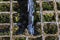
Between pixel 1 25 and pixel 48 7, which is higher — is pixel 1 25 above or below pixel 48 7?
below

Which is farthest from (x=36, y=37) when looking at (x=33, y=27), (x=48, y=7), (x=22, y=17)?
(x=48, y=7)

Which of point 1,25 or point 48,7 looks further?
point 48,7

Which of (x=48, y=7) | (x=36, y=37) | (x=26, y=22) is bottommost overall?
(x=36, y=37)

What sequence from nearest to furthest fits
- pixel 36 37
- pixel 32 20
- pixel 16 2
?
1. pixel 36 37
2. pixel 32 20
3. pixel 16 2

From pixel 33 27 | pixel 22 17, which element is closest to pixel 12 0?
pixel 22 17

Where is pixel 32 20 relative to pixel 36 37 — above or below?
above

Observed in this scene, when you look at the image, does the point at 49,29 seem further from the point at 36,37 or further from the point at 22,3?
the point at 22,3

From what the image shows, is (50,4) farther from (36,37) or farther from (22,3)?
(36,37)

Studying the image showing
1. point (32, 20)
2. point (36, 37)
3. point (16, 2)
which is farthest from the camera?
point (16, 2)
